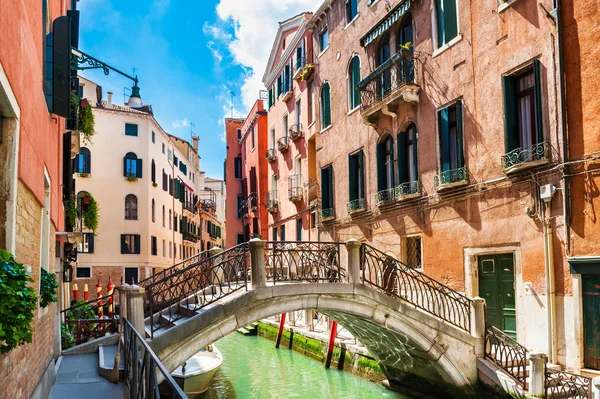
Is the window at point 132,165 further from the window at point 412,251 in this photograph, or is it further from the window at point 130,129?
the window at point 412,251

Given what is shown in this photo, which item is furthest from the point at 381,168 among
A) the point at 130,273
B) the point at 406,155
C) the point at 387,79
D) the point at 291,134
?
the point at 130,273

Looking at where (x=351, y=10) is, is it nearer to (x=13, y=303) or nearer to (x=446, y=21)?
(x=446, y=21)

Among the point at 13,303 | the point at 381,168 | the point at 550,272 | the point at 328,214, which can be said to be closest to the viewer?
the point at 13,303

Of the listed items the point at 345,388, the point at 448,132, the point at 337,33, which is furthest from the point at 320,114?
the point at 345,388

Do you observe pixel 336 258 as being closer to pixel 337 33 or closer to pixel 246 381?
pixel 246 381

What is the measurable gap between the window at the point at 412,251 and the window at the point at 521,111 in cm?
391

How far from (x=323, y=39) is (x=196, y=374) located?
12004 millimetres

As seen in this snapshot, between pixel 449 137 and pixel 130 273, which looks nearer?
pixel 449 137

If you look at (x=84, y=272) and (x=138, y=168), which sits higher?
(x=138, y=168)

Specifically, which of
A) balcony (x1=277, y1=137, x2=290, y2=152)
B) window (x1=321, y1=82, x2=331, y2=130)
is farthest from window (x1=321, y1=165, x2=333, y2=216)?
balcony (x1=277, y1=137, x2=290, y2=152)

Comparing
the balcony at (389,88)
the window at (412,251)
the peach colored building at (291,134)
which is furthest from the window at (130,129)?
the window at (412,251)

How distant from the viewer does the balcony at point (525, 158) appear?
10008 mm

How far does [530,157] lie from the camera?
1033 centimetres

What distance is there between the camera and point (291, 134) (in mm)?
23328
